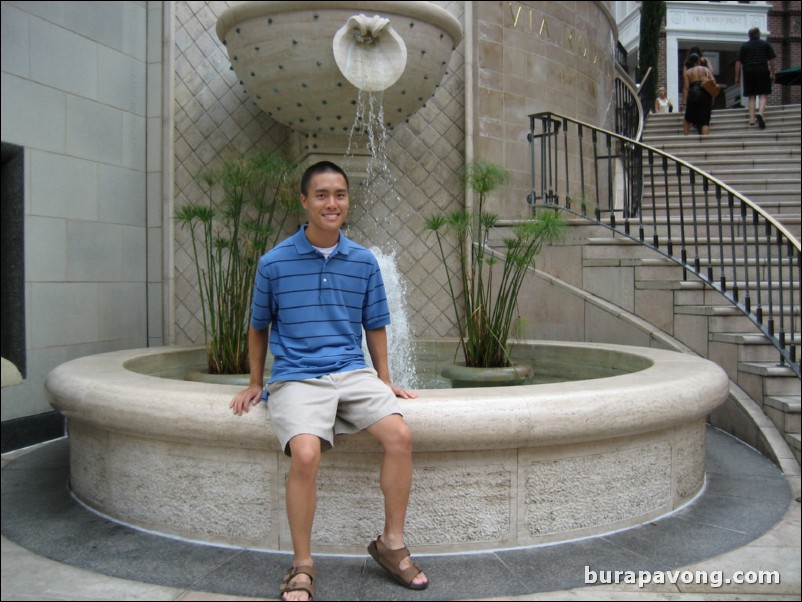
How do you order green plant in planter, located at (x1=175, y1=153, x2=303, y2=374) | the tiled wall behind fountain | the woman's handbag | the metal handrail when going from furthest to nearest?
the woman's handbag, the tiled wall behind fountain, the metal handrail, green plant in planter, located at (x1=175, y1=153, x2=303, y2=374)

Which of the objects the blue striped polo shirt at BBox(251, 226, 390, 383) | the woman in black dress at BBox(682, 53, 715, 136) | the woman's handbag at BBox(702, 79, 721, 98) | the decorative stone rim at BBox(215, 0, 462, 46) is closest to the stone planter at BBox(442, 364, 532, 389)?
the blue striped polo shirt at BBox(251, 226, 390, 383)

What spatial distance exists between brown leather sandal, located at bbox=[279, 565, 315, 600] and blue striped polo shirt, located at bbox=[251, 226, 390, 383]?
2.10ft

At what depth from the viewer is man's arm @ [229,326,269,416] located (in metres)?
2.78

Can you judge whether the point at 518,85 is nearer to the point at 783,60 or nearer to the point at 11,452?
the point at 11,452

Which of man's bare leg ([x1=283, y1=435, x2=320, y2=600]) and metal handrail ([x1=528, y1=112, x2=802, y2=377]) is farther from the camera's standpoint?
metal handrail ([x1=528, y1=112, x2=802, y2=377])

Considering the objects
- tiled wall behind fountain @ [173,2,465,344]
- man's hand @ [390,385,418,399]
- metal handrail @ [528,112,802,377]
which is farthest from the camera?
tiled wall behind fountain @ [173,2,465,344]

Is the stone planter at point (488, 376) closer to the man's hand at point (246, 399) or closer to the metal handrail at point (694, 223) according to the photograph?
the metal handrail at point (694, 223)

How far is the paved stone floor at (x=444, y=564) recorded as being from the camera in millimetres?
2496

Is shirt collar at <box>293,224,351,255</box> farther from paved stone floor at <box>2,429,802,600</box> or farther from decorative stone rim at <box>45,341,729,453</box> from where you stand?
paved stone floor at <box>2,429,802,600</box>

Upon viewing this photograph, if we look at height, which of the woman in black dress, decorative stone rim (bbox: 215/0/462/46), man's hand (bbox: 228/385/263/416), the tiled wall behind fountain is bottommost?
man's hand (bbox: 228/385/263/416)

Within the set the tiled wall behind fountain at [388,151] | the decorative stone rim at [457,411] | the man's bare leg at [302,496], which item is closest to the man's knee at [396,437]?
the decorative stone rim at [457,411]

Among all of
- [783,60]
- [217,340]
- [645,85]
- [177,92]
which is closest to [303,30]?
[177,92]

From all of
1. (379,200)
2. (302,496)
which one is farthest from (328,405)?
(379,200)

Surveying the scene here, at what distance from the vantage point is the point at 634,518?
3135 mm
